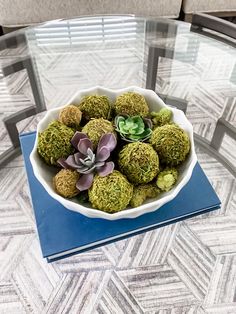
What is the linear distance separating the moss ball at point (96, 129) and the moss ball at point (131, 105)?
0.17 ft

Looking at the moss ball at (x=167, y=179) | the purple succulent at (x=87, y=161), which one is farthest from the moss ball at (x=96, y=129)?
the moss ball at (x=167, y=179)

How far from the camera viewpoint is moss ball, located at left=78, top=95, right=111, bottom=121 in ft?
1.99

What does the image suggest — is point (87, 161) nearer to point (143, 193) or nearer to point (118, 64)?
point (143, 193)

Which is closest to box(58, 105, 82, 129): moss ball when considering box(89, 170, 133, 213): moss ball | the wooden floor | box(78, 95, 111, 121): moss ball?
box(78, 95, 111, 121): moss ball

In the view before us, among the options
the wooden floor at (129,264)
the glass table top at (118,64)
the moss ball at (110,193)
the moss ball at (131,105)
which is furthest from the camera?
the glass table top at (118,64)

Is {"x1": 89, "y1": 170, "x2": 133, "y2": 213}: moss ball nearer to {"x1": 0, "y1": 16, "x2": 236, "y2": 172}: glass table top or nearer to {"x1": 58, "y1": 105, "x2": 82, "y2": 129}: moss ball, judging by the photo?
{"x1": 58, "y1": 105, "x2": 82, "y2": 129}: moss ball

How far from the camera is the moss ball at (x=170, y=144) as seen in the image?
0.55 metres

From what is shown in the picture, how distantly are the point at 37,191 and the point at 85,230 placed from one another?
0.14 meters

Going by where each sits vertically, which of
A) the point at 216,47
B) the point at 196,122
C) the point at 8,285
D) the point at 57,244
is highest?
the point at 216,47

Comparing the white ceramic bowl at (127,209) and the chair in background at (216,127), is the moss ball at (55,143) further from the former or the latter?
the chair in background at (216,127)

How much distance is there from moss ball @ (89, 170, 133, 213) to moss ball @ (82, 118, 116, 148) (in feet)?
0.25

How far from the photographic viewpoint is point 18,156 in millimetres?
1079

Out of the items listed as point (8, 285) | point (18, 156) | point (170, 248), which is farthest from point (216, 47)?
point (8, 285)

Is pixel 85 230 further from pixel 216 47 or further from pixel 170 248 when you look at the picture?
pixel 216 47
